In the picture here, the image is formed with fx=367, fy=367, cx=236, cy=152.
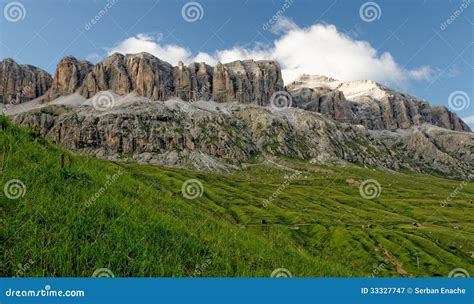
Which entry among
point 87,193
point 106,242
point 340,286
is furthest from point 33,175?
point 340,286

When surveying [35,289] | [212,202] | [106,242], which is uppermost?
[212,202]

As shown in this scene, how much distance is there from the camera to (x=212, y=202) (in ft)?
598

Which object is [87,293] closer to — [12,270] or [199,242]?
[12,270]

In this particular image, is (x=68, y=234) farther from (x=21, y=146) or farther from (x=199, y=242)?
(x=21, y=146)

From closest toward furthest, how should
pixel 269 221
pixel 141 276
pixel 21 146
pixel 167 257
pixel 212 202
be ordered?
pixel 141 276
pixel 167 257
pixel 21 146
pixel 269 221
pixel 212 202

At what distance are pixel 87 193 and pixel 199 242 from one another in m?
3.84

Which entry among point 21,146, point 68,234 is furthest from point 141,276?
point 21,146

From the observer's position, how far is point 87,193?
11.4 meters

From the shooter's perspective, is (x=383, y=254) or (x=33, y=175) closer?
(x=33, y=175)

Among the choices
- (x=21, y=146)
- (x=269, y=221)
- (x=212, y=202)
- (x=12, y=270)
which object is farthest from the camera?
(x=212, y=202)

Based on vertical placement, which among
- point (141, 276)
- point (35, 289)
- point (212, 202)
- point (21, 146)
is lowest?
point (35, 289)

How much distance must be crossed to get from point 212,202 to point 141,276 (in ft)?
576

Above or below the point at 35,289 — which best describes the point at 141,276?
above

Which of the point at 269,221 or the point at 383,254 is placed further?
the point at 269,221
